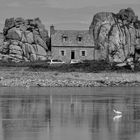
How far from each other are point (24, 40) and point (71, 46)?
774cm

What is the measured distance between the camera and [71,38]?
9812 centimetres

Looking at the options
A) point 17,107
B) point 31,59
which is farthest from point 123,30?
point 17,107

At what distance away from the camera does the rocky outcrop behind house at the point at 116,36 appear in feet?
329

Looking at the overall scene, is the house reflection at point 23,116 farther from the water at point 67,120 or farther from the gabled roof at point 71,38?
the gabled roof at point 71,38

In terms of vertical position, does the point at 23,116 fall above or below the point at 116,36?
below

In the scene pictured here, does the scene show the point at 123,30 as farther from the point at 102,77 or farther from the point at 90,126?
the point at 90,126

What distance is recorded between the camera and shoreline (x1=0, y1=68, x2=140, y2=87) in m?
72.4

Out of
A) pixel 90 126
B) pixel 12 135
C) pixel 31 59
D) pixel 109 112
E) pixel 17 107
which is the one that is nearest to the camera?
pixel 12 135

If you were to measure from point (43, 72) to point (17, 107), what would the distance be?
3737 cm

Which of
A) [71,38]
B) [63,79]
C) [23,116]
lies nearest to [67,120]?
[23,116]

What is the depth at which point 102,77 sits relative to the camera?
76.4m

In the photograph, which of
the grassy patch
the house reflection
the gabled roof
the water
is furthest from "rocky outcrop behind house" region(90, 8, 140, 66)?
the water

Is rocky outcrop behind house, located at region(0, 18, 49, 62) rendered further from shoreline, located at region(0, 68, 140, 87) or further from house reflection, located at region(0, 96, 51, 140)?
house reflection, located at region(0, 96, 51, 140)

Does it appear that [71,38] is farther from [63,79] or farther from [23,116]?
[23,116]
